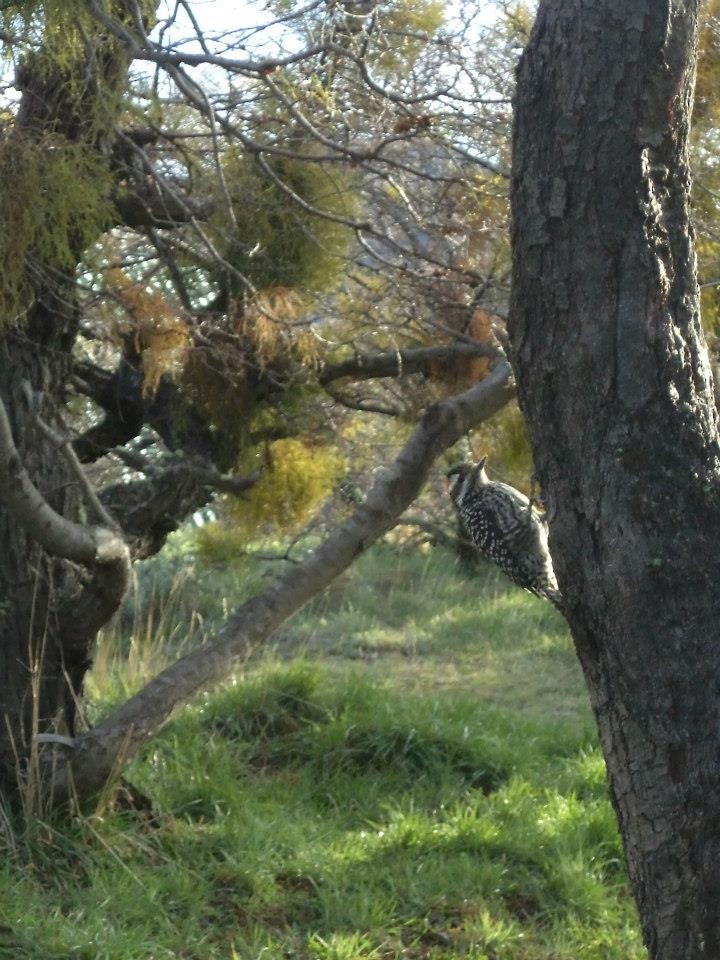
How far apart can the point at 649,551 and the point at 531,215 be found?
0.67 m

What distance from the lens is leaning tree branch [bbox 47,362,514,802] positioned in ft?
14.6

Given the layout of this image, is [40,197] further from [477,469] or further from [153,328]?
[477,469]

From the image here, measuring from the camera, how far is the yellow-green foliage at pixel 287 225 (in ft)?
15.2

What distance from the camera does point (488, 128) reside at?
420cm

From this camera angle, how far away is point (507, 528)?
5887mm

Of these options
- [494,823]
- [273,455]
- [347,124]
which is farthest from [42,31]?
[494,823]

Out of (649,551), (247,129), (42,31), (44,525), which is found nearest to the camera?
(649,551)

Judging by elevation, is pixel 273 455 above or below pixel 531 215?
below

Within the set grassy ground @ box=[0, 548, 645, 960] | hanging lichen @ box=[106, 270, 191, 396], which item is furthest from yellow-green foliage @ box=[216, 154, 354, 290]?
grassy ground @ box=[0, 548, 645, 960]

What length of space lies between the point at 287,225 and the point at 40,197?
139 centimetres

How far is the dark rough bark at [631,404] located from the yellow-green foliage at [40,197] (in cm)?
144

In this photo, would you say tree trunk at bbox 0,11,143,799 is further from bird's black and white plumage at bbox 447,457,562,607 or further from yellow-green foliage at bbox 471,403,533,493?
bird's black and white plumage at bbox 447,457,562,607

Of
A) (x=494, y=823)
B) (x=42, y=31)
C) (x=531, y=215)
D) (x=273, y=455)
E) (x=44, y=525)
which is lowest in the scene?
(x=494, y=823)

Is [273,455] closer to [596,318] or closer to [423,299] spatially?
[423,299]
